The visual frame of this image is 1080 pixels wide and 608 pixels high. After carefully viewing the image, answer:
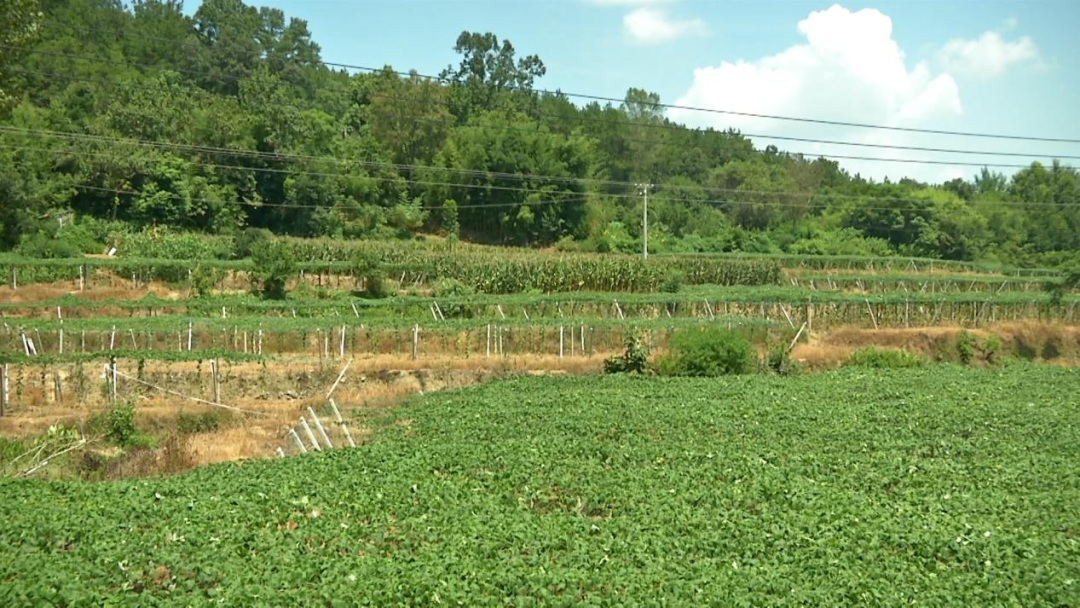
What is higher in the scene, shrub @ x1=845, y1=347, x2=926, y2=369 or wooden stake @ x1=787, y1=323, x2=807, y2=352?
wooden stake @ x1=787, y1=323, x2=807, y2=352

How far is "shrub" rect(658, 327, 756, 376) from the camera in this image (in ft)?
105

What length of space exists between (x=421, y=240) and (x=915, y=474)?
5469 cm

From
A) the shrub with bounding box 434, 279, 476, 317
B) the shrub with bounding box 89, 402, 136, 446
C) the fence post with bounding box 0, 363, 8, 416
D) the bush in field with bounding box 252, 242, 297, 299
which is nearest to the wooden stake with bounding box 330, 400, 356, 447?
the shrub with bounding box 89, 402, 136, 446

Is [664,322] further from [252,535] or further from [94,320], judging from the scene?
[252,535]

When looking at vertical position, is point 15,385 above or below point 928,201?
below

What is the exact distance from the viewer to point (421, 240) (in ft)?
226

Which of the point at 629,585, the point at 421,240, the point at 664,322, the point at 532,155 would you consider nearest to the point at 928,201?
the point at 532,155

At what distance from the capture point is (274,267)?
44.1 m

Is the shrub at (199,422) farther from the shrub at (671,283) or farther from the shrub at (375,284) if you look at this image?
the shrub at (671,283)

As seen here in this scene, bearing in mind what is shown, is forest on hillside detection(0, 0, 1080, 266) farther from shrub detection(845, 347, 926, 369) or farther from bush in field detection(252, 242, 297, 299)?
shrub detection(845, 347, 926, 369)

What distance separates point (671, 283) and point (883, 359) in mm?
18783

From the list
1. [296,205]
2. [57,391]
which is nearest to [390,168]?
[296,205]

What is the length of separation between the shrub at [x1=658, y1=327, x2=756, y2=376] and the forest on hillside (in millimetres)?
21526

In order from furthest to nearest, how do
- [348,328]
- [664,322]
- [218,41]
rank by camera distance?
1. [218,41]
2. [664,322]
3. [348,328]
